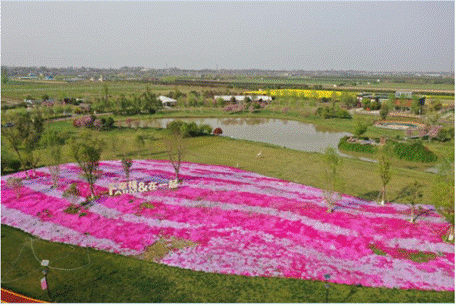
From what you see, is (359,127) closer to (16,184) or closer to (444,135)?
(444,135)

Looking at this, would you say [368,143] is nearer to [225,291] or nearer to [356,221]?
[356,221]

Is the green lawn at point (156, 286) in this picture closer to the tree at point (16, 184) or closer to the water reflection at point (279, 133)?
the tree at point (16, 184)

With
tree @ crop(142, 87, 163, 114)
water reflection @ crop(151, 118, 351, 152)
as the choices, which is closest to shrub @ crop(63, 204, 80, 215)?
water reflection @ crop(151, 118, 351, 152)

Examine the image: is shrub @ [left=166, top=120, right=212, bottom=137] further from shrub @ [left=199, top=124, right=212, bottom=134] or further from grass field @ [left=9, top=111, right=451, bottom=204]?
grass field @ [left=9, top=111, right=451, bottom=204]

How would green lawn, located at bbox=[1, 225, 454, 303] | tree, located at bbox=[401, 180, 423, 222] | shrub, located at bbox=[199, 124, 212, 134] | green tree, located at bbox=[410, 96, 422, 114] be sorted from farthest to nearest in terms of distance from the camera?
green tree, located at bbox=[410, 96, 422, 114] < shrub, located at bbox=[199, 124, 212, 134] < tree, located at bbox=[401, 180, 423, 222] < green lawn, located at bbox=[1, 225, 454, 303]

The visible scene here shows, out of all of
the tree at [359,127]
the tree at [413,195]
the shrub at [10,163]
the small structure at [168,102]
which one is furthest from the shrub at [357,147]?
the small structure at [168,102]

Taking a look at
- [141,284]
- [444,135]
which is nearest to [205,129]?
[444,135]

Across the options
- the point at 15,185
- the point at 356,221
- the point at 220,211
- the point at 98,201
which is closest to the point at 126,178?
the point at 98,201
